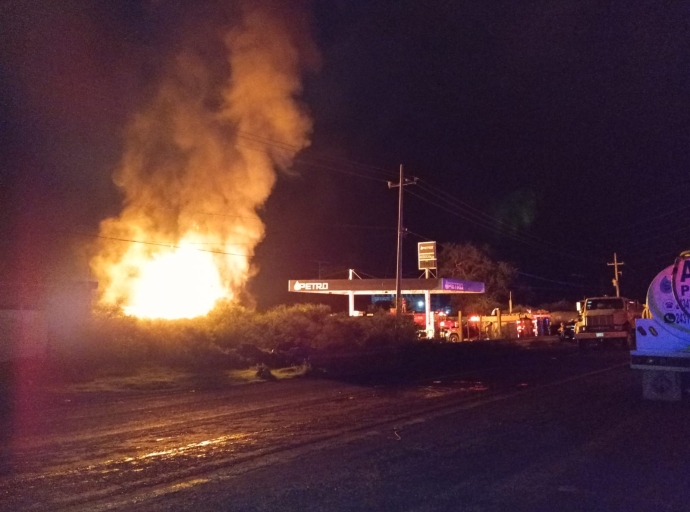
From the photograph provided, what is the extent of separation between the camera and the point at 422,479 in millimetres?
7242

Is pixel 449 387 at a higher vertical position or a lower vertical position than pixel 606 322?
lower

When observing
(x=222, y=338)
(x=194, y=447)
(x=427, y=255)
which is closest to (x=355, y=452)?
(x=194, y=447)

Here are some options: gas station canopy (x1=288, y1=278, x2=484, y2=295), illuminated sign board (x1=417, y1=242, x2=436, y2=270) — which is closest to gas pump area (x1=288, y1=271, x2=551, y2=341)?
gas station canopy (x1=288, y1=278, x2=484, y2=295)

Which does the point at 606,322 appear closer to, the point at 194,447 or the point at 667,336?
the point at 667,336

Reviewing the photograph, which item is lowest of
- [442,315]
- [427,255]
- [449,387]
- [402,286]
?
[449,387]

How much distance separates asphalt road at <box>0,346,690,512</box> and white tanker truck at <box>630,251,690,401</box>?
0.55 meters

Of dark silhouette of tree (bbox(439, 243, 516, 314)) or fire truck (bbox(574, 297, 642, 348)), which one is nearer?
fire truck (bbox(574, 297, 642, 348))

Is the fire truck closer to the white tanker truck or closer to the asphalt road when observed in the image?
the asphalt road

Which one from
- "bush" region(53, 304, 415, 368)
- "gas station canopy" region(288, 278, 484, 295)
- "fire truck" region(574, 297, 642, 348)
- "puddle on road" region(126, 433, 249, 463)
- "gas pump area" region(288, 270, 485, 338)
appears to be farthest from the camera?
"gas station canopy" region(288, 278, 484, 295)

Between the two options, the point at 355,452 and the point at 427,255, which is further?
the point at 427,255

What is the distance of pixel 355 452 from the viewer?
871 centimetres

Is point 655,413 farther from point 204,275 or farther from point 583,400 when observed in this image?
point 204,275

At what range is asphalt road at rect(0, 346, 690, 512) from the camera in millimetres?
6625

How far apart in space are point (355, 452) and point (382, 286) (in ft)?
112
